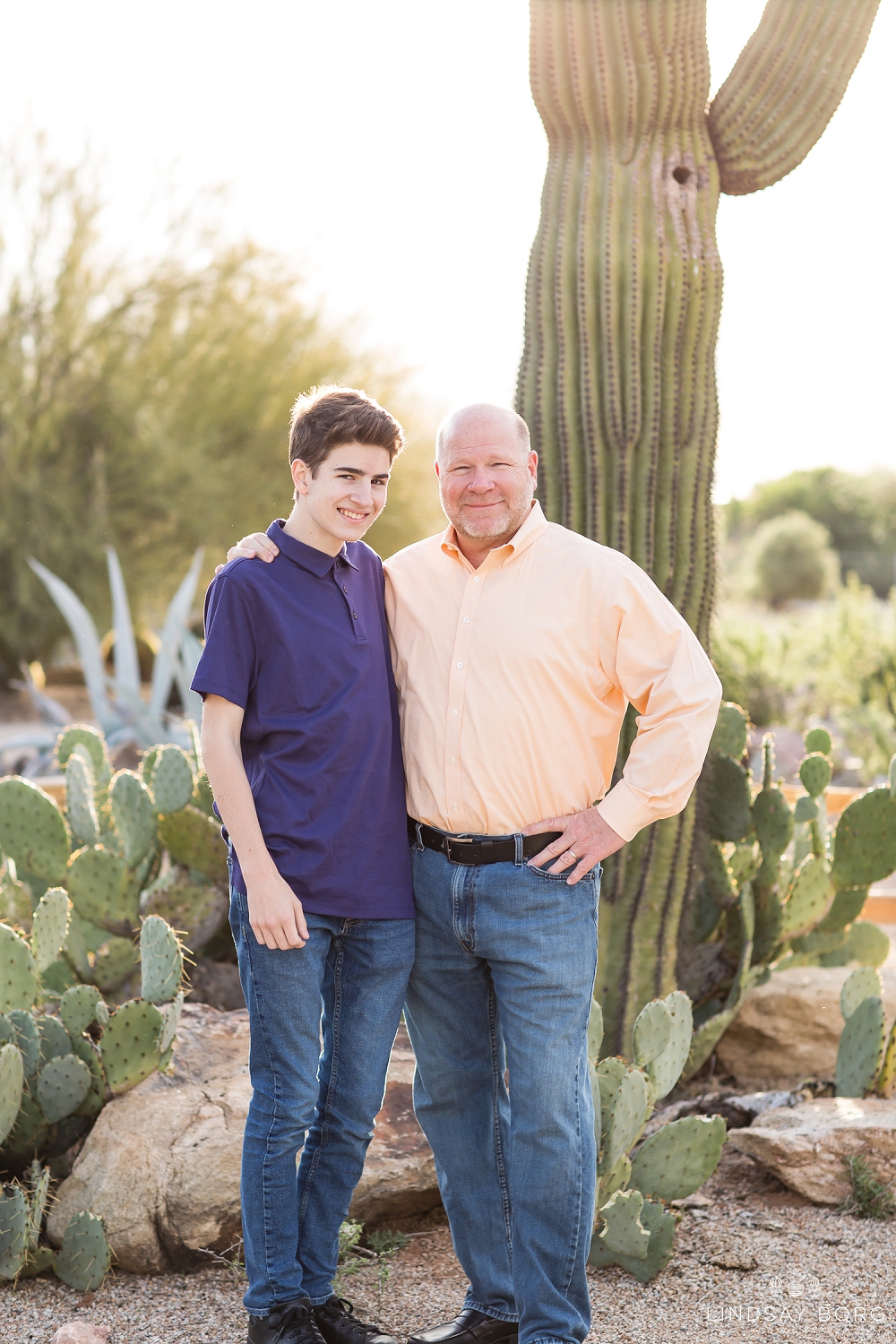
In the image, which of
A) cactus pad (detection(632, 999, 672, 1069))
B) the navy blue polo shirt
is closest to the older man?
the navy blue polo shirt

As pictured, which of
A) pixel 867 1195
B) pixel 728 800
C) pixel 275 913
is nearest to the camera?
pixel 275 913

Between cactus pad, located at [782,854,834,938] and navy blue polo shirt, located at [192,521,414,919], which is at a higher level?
navy blue polo shirt, located at [192,521,414,919]

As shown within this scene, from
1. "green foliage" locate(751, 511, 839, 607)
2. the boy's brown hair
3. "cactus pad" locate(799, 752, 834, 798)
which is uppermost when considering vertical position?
"green foliage" locate(751, 511, 839, 607)

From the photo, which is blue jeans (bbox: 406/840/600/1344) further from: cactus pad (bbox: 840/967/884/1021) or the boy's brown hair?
cactus pad (bbox: 840/967/884/1021)

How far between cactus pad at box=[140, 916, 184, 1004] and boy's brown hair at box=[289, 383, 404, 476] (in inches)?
57.2

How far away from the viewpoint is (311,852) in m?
2.44

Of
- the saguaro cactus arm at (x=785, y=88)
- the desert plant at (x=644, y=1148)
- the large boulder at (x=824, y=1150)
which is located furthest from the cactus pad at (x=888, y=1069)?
the saguaro cactus arm at (x=785, y=88)

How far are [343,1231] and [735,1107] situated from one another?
149cm

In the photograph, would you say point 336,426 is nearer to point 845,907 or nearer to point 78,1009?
point 78,1009

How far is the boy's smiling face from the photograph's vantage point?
98.8 inches

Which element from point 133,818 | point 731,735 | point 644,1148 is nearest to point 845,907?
point 731,735

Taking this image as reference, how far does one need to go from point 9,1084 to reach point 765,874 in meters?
2.76

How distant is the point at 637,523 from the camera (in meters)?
4.05

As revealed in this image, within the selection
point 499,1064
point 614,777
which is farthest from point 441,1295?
point 614,777
